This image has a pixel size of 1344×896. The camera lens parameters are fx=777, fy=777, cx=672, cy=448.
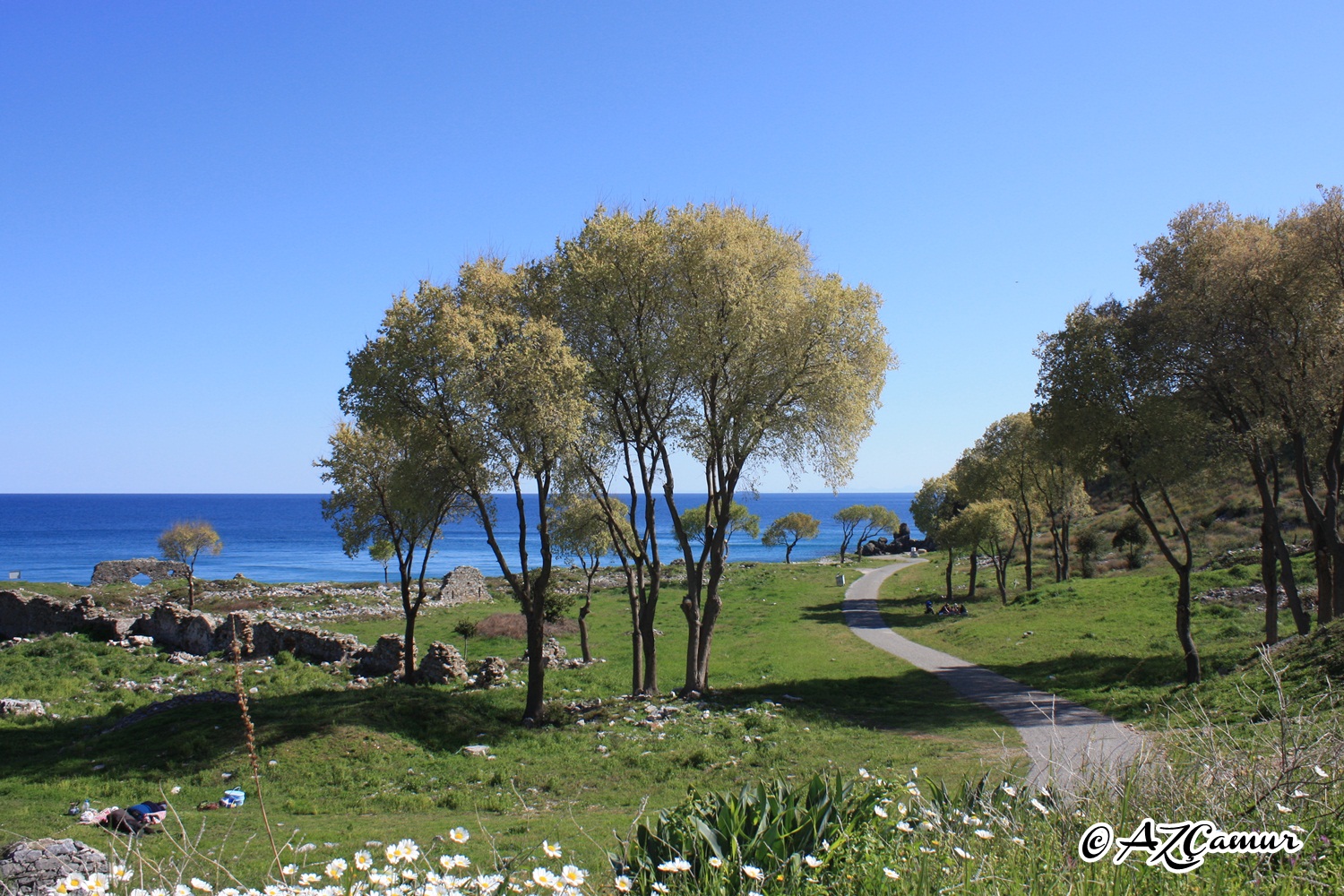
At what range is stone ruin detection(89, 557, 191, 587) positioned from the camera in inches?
2766

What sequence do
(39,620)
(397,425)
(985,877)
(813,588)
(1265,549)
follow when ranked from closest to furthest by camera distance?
(985,877)
(397,425)
(1265,549)
(39,620)
(813,588)

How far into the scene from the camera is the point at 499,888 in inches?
169

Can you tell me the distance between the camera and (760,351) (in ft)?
67.2

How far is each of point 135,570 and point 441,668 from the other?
66.2m

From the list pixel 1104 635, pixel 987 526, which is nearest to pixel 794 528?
pixel 987 526

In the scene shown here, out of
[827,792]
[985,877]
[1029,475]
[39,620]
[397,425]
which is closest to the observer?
[985,877]

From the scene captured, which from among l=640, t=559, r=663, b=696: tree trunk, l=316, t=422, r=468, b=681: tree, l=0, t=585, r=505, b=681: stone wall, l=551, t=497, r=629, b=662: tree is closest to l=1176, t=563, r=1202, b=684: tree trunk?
l=640, t=559, r=663, b=696: tree trunk

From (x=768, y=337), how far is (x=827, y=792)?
51.2 ft

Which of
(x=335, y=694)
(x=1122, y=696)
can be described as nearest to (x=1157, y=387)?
(x=1122, y=696)

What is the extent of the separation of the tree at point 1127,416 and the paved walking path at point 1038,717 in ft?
13.1

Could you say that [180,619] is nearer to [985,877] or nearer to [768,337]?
[768,337]

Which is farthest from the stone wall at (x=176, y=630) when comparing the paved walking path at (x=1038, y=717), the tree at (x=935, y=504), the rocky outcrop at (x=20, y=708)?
the tree at (x=935, y=504)

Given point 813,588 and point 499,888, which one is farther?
point 813,588

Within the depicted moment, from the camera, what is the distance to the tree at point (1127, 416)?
19078 mm
